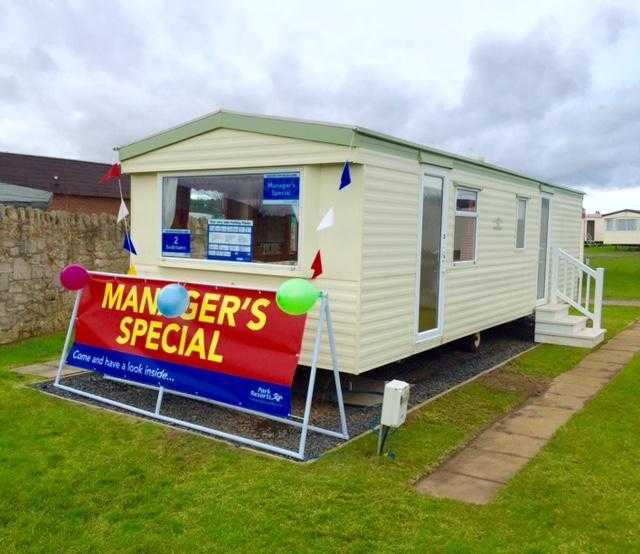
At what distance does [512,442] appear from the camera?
568 cm

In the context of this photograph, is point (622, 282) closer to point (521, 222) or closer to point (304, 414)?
point (521, 222)

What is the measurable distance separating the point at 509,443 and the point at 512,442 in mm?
44

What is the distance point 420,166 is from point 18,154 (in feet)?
Answer: 78.6

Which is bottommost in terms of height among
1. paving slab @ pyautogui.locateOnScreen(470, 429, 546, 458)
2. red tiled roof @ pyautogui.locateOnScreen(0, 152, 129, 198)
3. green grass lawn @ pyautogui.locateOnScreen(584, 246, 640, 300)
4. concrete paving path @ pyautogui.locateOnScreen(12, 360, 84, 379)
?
paving slab @ pyautogui.locateOnScreen(470, 429, 546, 458)

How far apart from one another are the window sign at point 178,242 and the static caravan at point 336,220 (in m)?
0.01

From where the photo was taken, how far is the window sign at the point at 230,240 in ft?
22.2

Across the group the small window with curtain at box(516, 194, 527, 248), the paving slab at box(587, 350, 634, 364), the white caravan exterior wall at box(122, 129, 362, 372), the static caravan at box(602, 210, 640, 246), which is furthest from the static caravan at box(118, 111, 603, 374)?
the static caravan at box(602, 210, 640, 246)

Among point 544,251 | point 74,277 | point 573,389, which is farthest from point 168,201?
point 544,251

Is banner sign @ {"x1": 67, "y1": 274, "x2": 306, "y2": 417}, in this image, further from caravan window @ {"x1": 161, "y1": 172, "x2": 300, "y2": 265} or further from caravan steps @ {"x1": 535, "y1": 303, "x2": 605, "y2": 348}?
caravan steps @ {"x1": 535, "y1": 303, "x2": 605, "y2": 348}

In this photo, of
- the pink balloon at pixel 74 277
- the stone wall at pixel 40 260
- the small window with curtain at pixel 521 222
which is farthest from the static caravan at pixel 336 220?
the stone wall at pixel 40 260

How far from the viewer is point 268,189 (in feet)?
21.6

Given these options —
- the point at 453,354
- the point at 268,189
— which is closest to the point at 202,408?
the point at 268,189

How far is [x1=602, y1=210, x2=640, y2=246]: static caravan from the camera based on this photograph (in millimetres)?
56125

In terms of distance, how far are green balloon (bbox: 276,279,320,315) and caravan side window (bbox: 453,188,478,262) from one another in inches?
135
